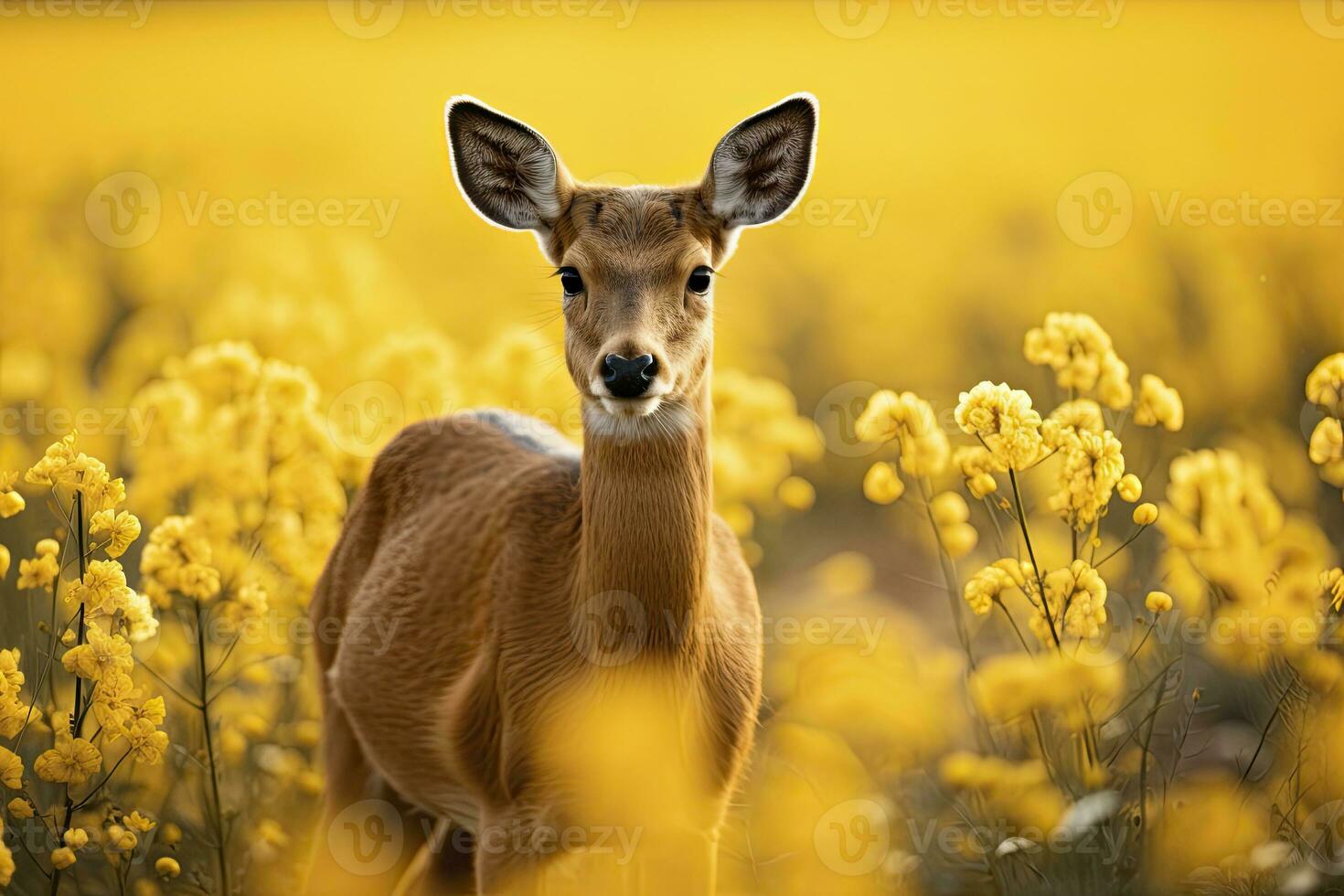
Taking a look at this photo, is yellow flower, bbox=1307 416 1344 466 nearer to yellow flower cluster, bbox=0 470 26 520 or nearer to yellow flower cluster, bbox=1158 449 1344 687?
yellow flower cluster, bbox=1158 449 1344 687

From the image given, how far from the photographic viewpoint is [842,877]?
19.4 feet

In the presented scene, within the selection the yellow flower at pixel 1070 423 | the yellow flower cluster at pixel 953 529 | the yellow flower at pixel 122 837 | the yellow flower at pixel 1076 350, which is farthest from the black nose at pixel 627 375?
the yellow flower at pixel 122 837

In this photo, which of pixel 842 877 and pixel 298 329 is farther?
pixel 298 329

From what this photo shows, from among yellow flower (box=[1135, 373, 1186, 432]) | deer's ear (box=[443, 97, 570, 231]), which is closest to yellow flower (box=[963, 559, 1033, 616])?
yellow flower (box=[1135, 373, 1186, 432])

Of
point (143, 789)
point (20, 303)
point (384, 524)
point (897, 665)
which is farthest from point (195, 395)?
point (20, 303)

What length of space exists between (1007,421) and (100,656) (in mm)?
2893

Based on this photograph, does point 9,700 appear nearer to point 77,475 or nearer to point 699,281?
point 77,475

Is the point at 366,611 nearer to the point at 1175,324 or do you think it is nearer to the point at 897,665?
the point at 897,665

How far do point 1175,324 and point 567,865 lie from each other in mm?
5545

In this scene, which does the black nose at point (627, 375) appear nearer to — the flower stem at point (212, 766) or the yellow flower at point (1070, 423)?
the yellow flower at point (1070, 423)

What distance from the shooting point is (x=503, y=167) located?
5.56 meters

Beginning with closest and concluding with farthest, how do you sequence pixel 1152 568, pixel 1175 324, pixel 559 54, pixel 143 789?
1. pixel 143 789
2. pixel 1152 568
3. pixel 1175 324
4. pixel 559 54

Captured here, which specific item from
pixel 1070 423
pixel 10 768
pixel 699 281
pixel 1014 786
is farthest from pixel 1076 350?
pixel 10 768

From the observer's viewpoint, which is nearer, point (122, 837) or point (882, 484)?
point (122, 837)
